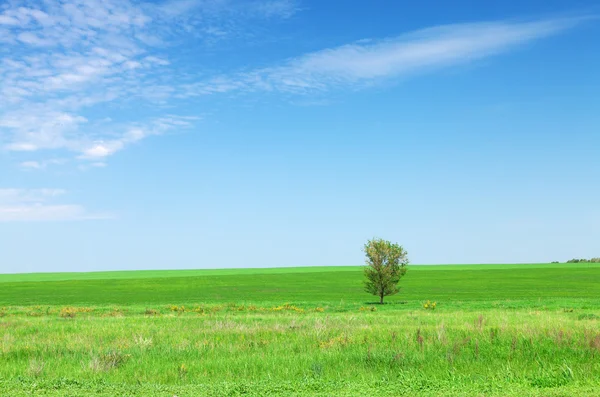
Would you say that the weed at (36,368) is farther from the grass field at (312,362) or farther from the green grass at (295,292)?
the green grass at (295,292)

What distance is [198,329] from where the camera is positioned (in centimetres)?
2062

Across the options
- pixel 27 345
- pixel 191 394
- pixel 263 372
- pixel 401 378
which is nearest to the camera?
pixel 191 394

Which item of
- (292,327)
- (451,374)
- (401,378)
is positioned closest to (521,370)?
(451,374)

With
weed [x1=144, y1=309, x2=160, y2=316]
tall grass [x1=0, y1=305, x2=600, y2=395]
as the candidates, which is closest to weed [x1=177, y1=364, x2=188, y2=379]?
tall grass [x1=0, y1=305, x2=600, y2=395]

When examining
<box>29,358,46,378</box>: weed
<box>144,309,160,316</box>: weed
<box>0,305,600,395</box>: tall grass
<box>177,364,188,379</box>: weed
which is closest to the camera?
<box>0,305,600,395</box>: tall grass

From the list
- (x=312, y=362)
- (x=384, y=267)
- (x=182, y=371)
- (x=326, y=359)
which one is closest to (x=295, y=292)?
(x=384, y=267)

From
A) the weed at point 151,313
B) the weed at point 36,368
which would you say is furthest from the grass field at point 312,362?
the weed at point 151,313

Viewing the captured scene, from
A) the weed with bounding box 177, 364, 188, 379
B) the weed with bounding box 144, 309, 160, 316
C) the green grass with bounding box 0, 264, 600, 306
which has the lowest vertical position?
the green grass with bounding box 0, 264, 600, 306

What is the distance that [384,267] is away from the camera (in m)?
47.2

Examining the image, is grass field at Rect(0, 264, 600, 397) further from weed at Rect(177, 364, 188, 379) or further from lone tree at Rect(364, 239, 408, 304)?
lone tree at Rect(364, 239, 408, 304)

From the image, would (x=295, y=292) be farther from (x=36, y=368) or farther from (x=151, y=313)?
(x=36, y=368)

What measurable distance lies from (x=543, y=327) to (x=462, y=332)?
9.03 ft

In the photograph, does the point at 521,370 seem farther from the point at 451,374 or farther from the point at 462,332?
the point at 462,332

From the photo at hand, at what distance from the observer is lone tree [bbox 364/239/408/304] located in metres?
47.0
